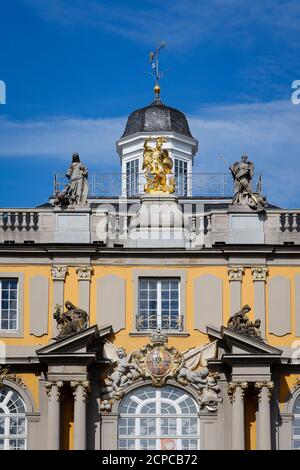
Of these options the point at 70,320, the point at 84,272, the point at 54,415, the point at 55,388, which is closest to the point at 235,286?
the point at 84,272

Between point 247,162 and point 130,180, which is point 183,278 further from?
point 130,180

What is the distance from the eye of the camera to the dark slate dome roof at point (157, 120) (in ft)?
212

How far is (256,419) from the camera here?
179 feet

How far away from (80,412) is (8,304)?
3752 mm

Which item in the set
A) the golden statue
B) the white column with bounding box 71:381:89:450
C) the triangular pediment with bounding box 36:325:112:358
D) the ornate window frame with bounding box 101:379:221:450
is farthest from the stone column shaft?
the white column with bounding box 71:381:89:450

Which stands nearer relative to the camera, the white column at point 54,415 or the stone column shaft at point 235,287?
the white column at point 54,415

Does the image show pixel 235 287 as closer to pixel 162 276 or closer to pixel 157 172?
pixel 162 276

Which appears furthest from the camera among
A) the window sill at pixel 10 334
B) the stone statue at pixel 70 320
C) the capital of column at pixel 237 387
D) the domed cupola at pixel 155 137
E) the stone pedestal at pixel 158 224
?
the domed cupola at pixel 155 137

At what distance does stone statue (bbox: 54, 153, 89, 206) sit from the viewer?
5631 cm

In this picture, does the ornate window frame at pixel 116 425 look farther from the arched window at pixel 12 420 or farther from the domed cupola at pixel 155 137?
the domed cupola at pixel 155 137

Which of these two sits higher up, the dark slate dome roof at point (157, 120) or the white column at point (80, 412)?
the dark slate dome roof at point (157, 120)

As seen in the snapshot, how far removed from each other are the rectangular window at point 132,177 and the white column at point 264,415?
10.5 meters

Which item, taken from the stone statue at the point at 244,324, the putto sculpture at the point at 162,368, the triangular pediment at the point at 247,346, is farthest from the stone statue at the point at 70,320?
the stone statue at the point at 244,324
